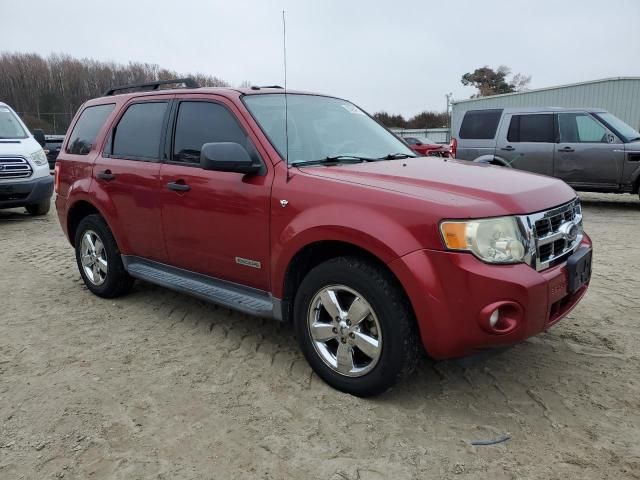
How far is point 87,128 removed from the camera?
501 centimetres

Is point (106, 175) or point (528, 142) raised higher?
point (528, 142)

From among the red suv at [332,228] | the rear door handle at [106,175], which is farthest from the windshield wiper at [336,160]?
the rear door handle at [106,175]

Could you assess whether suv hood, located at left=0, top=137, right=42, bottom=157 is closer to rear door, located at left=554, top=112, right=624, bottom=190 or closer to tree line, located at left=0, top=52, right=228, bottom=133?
rear door, located at left=554, top=112, right=624, bottom=190

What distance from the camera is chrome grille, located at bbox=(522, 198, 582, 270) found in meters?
2.70

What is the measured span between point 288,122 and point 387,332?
1694 millimetres

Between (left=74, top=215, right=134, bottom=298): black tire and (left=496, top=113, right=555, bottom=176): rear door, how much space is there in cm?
811

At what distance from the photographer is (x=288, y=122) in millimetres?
3688

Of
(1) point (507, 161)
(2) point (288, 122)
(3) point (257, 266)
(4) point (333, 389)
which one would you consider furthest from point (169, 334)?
(1) point (507, 161)

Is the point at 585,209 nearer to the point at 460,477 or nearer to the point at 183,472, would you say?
the point at 460,477

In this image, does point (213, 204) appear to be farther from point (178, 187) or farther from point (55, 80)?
point (55, 80)

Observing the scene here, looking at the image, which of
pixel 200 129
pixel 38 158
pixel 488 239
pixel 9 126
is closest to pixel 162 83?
pixel 200 129

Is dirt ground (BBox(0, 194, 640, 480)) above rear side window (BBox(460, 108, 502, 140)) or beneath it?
beneath

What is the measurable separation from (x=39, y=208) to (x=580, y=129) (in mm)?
10355

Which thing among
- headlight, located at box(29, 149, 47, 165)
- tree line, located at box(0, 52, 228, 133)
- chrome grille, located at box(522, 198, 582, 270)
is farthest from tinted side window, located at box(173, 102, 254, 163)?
tree line, located at box(0, 52, 228, 133)
